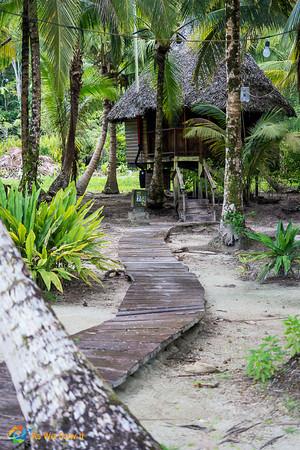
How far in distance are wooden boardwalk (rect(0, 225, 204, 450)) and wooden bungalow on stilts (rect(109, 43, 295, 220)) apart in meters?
9.55

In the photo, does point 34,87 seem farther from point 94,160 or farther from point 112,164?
point 112,164

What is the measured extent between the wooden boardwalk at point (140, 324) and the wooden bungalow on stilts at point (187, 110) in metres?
9.55

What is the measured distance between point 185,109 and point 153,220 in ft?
17.8

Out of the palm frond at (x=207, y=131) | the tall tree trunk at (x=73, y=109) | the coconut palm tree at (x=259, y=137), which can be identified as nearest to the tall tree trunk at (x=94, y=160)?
the tall tree trunk at (x=73, y=109)

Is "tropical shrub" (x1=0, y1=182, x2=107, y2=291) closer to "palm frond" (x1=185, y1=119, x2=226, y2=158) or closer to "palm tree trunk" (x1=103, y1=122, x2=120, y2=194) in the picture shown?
"palm frond" (x1=185, y1=119, x2=226, y2=158)

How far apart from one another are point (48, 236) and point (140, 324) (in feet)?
7.28

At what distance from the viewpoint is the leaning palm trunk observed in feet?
8.01

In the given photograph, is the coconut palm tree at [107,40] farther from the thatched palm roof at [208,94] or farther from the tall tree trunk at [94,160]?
the thatched palm roof at [208,94]

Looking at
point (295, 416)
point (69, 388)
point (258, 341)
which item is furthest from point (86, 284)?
point (69, 388)

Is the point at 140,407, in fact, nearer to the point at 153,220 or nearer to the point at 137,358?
the point at 137,358

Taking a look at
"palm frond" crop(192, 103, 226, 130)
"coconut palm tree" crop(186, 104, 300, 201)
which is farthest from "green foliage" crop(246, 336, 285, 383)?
"palm frond" crop(192, 103, 226, 130)

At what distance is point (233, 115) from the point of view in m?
11.1

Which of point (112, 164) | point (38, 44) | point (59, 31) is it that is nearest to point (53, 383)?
point (59, 31)

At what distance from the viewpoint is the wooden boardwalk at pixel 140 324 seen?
13.6ft
